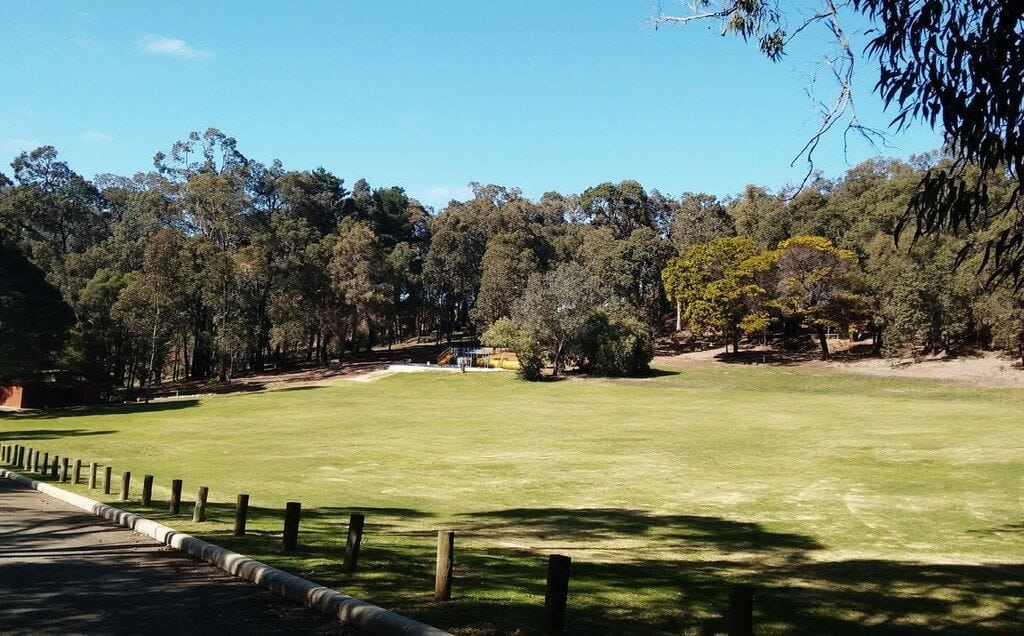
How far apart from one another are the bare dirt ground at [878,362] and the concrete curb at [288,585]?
2103 inches

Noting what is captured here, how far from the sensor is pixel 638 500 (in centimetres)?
1719

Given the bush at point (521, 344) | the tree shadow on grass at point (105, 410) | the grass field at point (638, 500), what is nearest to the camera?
the grass field at point (638, 500)

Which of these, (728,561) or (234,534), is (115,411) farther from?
(728,561)

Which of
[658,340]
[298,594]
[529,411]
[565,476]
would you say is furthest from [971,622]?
[658,340]

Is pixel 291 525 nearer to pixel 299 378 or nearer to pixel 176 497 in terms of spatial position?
pixel 176 497

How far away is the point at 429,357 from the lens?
88.4 metres

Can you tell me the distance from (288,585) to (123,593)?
5.77ft

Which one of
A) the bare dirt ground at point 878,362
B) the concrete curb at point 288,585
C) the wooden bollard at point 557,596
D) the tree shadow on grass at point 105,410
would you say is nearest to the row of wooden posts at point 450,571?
the wooden bollard at point 557,596

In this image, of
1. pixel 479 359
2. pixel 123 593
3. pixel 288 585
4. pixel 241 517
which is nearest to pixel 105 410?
pixel 479 359

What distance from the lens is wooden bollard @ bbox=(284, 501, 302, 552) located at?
9.88 m

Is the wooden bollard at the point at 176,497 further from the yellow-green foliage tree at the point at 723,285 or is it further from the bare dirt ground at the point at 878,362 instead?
the yellow-green foliage tree at the point at 723,285

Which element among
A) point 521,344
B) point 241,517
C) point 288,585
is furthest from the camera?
point 521,344

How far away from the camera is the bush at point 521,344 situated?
6294 centimetres

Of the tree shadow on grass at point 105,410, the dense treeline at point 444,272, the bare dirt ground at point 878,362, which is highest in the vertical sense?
→ the dense treeline at point 444,272
